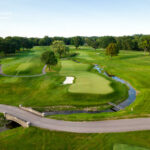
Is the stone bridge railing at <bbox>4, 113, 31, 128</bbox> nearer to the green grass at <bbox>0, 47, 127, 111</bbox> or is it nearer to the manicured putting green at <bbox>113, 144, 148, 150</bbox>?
the green grass at <bbox>0, 47, 127, 111</bbox>

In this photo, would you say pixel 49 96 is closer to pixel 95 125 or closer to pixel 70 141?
pixel 95 125

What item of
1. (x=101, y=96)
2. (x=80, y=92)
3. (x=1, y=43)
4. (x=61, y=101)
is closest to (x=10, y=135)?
(x=61, y=101)

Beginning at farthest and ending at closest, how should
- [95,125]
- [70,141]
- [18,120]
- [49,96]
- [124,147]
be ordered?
[49,96] < [18,120] < [95,125] < [70,141] < [124,147]

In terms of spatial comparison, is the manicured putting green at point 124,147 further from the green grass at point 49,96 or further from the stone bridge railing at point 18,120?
the stone bridge railing at point 18,120

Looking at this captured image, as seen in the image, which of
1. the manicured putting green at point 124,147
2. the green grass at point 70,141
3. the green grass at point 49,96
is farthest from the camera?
the green grass at point 49,96

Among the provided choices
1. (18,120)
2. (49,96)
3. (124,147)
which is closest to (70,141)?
(124,147)

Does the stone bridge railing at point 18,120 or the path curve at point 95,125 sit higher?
the path curve at point 95,125

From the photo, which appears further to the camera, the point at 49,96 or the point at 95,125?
the point at 49,96

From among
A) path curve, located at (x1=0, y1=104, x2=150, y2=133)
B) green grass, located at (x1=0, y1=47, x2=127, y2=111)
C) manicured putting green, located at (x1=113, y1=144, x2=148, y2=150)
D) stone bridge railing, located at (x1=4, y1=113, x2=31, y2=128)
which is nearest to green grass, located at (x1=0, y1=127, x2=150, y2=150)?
manicured putting green, located at (x1=113, y1=144, x2=148, y2=150)

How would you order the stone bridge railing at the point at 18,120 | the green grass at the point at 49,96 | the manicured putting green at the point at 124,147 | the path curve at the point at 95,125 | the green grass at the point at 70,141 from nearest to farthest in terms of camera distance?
the manicured putting green at the point at 124,147 < the green grass at the point at 70,141 < the path curve at the point at 95,125 < the stone bridge railing at the point at 18,120 < the green grass at the point at 49,96

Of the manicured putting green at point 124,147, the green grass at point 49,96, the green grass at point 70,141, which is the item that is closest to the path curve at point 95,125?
the green grass at point 70,141
